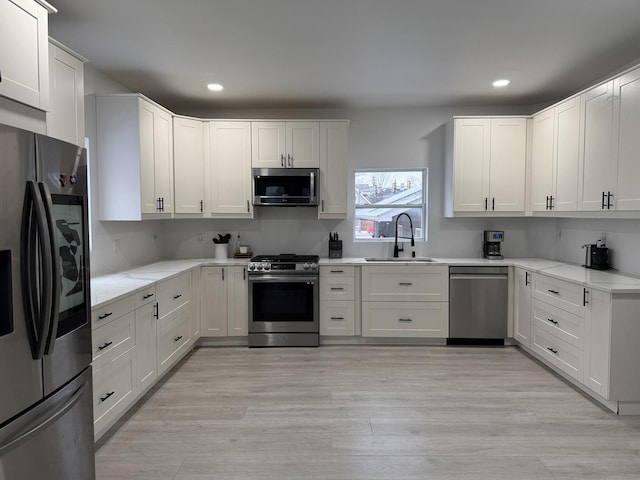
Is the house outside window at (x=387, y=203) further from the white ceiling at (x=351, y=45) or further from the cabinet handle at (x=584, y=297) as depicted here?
the cabinet handle at (x=584, y=297)

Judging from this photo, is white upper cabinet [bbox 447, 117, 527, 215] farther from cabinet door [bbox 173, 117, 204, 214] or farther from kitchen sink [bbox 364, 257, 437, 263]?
cabinet door [bbox 173, 117, 204, 214]

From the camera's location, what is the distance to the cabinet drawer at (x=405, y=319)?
14.1 ft

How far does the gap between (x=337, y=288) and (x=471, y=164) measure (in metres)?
2.06

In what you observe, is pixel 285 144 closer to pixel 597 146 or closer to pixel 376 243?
pixel 376 243

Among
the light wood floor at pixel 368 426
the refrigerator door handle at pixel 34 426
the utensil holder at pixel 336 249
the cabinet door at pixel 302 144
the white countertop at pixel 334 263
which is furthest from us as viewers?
the utensil holder at pixel 336 249

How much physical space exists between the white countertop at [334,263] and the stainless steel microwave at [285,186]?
2.39ft

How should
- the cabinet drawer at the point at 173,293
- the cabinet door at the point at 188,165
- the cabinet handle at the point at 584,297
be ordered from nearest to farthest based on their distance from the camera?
1. the cabinet handle at the point at 584,297
2. the cabinet drawer at the point at 173,293
3. the cabinet door at the point at 188,165

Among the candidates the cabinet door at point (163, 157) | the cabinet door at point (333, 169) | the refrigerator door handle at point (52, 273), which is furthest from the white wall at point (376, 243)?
the refrigerator door handle at point (52, 273)

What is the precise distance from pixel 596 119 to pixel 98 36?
3.97 m

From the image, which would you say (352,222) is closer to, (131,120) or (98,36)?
(131,120)

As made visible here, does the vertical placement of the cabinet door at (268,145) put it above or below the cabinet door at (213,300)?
→ above

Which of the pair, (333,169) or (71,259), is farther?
(333,169)

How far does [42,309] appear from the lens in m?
1.48

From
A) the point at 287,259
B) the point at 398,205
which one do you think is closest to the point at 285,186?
the point at 287,259
